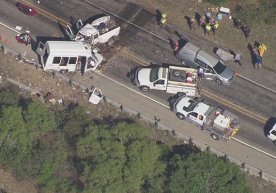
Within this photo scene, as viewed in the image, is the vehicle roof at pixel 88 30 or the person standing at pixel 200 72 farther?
the vehicle roof at pixel 88 30

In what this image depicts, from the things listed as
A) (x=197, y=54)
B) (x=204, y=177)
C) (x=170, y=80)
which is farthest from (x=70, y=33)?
(x=204, y=177)

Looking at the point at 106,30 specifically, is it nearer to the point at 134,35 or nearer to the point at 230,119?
the point at 134,35

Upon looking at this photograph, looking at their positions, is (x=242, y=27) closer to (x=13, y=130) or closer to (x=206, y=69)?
(x=206, y=69)

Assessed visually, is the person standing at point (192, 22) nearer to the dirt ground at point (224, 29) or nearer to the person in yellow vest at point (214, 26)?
the dirt ground at point (224, 29)

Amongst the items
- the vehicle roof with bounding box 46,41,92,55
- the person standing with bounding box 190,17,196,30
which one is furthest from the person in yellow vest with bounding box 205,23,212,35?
the vehicle roof with bounding box 46,41,92,55

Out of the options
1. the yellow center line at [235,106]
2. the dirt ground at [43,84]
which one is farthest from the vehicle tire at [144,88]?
the yellow center line at [235,106]

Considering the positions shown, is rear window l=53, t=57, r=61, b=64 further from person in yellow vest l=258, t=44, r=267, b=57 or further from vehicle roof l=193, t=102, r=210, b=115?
person in yellow vest l=258, t=44, r=267, b=57

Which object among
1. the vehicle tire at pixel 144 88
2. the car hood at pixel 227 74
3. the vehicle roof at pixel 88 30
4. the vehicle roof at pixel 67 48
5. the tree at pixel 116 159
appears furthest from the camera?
the vehicle roof at pixel 88 30
